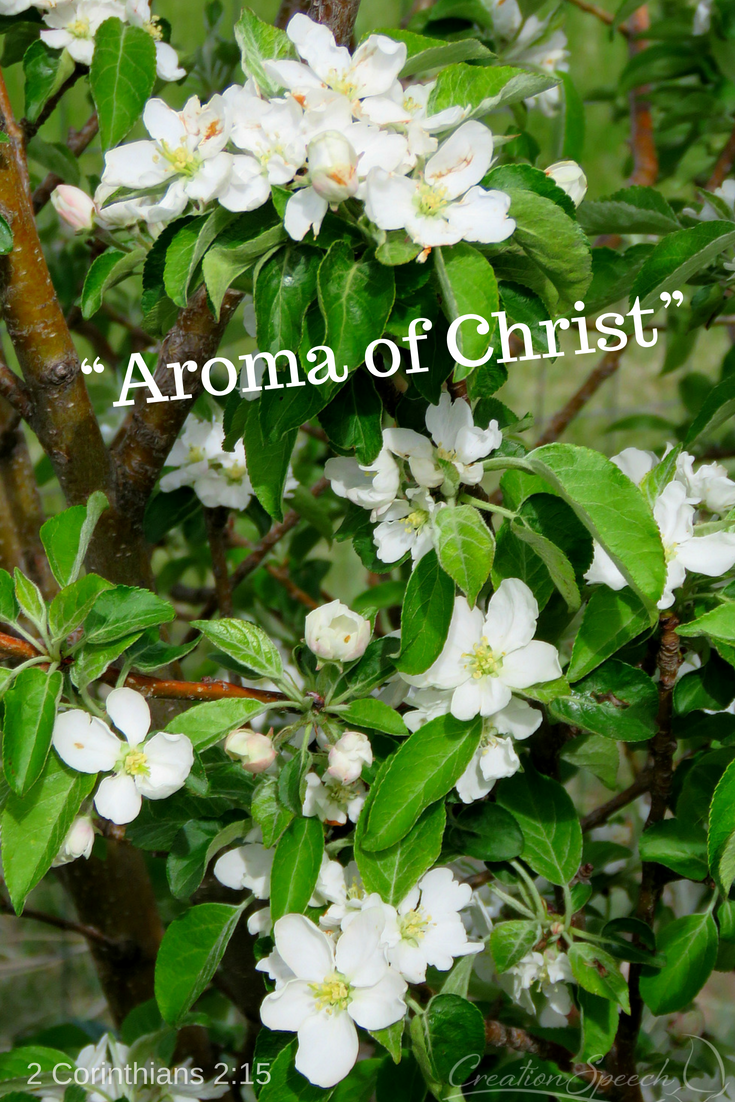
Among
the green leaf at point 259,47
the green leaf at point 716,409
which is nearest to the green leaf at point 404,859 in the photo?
the green leaf at point 716,409

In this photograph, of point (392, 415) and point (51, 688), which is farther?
point (392, 415)

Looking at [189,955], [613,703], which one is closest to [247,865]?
[189,955]

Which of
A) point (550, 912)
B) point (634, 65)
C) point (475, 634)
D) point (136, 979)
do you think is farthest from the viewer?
point (634, 65)

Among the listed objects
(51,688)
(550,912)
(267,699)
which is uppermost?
(51,688)

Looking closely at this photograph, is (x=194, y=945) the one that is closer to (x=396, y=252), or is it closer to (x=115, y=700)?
(x=115, y=700)

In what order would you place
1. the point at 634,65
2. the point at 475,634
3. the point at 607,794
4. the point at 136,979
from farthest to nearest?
1. the point at 607,794
2. the point at 634,65
3. the point at 136,979
4. the point at 475,634

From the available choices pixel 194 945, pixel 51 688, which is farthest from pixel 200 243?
pixel 194 945

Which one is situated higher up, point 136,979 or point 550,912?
point 550,912

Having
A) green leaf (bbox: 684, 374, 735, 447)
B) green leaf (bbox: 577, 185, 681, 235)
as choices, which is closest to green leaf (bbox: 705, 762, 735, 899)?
green leaf (bbox: 684, 374, 735, 447)

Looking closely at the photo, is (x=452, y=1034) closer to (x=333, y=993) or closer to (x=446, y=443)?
(x=333, y=993)
